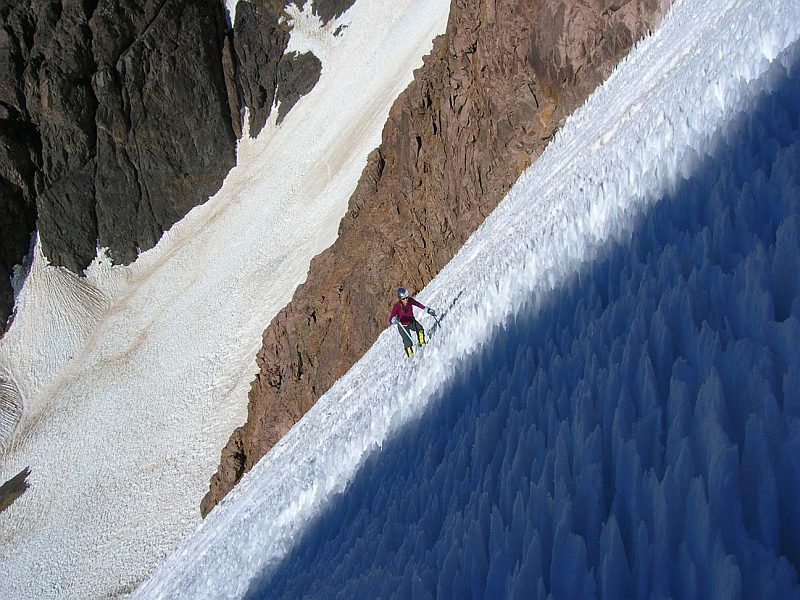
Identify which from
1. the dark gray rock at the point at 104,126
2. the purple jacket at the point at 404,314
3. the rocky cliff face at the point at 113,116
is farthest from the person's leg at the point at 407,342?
the dark gray rock at the point at 104,126

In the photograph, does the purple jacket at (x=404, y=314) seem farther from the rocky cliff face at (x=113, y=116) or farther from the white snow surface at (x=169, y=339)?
the rocky cliff face at (x=113, y=116)

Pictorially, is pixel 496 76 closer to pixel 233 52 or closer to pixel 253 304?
pixel 253 304

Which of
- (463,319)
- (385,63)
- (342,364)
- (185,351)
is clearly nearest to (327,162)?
(385,63)

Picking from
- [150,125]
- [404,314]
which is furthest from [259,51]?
[404,314]

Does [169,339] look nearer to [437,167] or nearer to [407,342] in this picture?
[437,167]

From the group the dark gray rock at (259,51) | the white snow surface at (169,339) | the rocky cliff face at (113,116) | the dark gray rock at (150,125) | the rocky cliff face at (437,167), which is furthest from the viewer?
the dark gray rock at (259,51)

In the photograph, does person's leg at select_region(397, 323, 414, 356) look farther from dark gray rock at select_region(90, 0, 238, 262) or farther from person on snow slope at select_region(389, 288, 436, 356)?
dark gray rock at select_region(90, 0, 238, 262)
